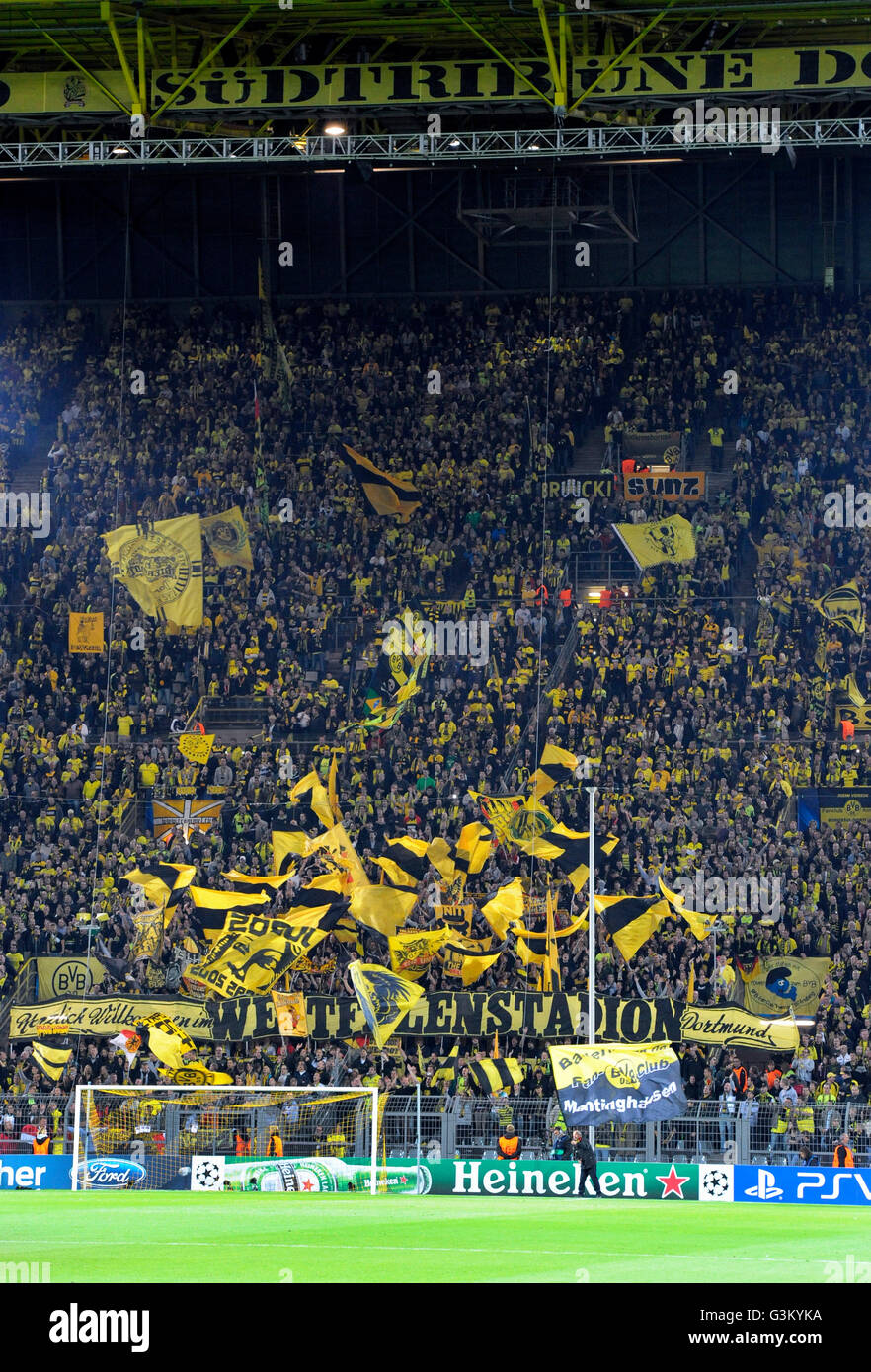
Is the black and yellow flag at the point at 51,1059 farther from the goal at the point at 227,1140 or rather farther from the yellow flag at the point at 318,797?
the yellow flag at the point at 318,797

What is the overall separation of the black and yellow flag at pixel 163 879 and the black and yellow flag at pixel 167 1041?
308 cm

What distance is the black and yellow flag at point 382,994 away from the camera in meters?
27.7

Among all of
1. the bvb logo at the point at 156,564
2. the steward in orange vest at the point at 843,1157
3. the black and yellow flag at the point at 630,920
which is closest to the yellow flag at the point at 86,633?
the bvb logo at the point at 156,564

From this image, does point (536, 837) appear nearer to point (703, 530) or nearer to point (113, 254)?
point (703, 530)

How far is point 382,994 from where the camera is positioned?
27875 mm

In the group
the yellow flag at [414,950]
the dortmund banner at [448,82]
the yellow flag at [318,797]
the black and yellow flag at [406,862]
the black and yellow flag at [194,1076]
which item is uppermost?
the dortmund banner at [448,82]

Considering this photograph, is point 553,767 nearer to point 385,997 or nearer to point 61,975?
point 385,997

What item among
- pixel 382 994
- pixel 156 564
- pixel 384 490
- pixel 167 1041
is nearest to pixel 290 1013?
pixel 382 994

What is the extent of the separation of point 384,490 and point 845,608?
10.8 m

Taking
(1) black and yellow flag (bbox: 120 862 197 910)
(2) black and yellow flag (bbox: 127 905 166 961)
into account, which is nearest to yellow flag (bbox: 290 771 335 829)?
(1) black and yellow flag (bbox: 120 862 197 910)

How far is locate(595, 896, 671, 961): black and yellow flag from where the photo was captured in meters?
29.6

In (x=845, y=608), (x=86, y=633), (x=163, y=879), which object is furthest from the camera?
(x=86, y=633)

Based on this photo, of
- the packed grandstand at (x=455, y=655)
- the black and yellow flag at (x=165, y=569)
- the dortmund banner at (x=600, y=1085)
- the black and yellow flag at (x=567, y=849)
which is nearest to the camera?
the dortmund banner at (x=600, y=1085)

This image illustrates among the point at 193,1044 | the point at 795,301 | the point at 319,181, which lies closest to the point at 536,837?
the point at 193,1044
